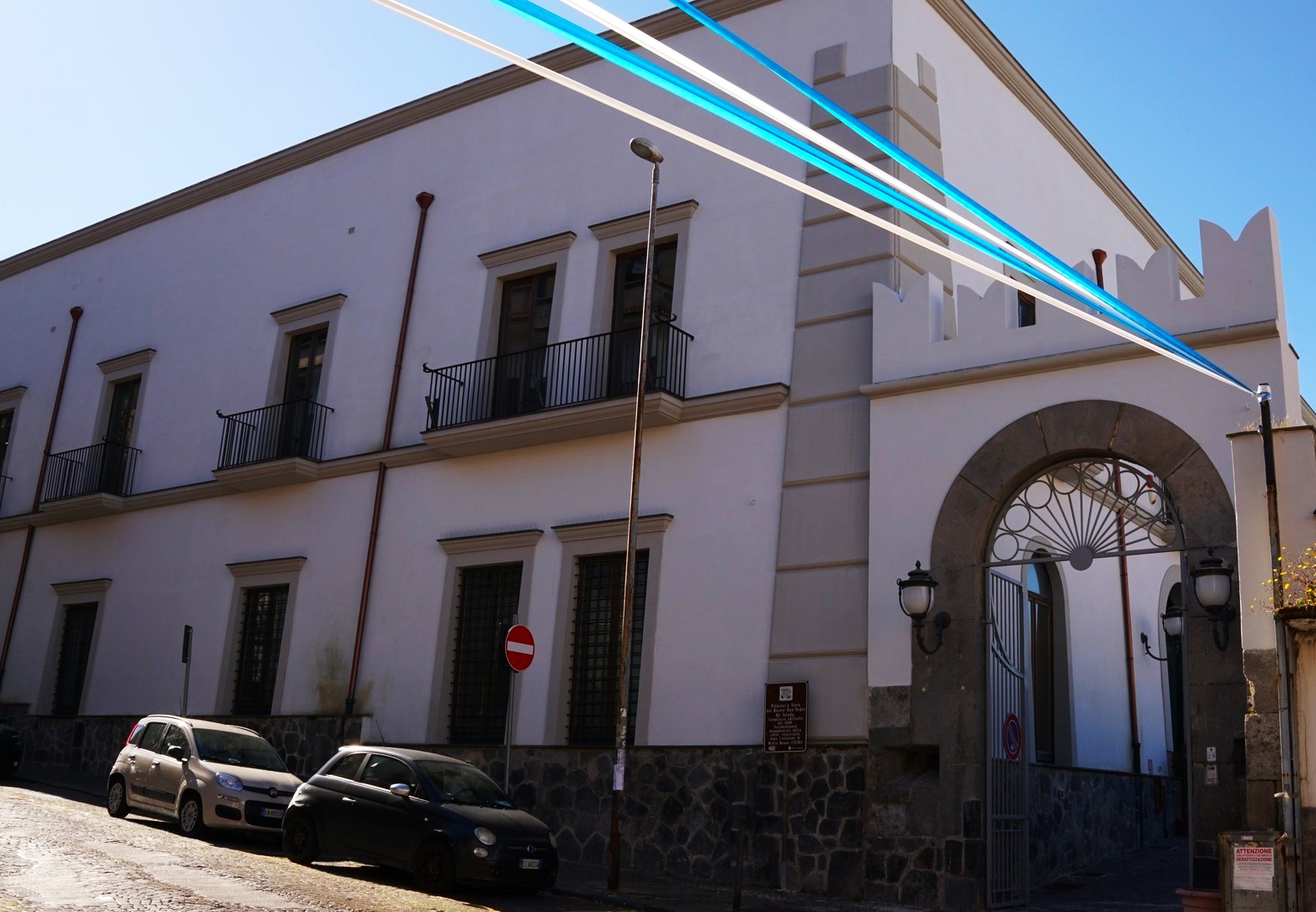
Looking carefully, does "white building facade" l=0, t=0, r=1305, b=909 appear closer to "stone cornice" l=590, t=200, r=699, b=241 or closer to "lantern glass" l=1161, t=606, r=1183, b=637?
"stone cornice" l=590, t=200, r=699, b=241

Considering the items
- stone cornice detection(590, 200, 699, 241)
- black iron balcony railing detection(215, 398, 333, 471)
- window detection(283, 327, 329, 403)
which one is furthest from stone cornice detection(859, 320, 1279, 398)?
window detection(283, 327, 329, 403)

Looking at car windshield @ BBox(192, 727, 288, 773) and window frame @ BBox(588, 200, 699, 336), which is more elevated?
window frame @ BBox(588, 200, 699, 336)

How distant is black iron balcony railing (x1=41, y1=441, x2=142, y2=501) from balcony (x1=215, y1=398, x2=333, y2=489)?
3098 mm

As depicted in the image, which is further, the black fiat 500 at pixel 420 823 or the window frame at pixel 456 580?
the window frame at pixel 456 580

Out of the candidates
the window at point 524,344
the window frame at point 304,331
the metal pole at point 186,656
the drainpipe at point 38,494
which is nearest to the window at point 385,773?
the window at point 524,344

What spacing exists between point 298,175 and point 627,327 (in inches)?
352

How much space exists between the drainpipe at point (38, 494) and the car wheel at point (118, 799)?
996 cm

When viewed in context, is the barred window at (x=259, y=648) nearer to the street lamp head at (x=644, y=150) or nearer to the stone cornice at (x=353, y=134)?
the stone cornice at (x=353, y=134)

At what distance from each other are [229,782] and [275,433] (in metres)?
7.58

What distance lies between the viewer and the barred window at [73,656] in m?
23.5

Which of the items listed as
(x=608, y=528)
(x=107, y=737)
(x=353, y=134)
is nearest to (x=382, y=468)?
(x=608, y=528)

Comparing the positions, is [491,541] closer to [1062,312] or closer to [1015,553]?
[1015,553]

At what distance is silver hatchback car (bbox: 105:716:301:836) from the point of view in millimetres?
14797

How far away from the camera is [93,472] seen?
24266mm
